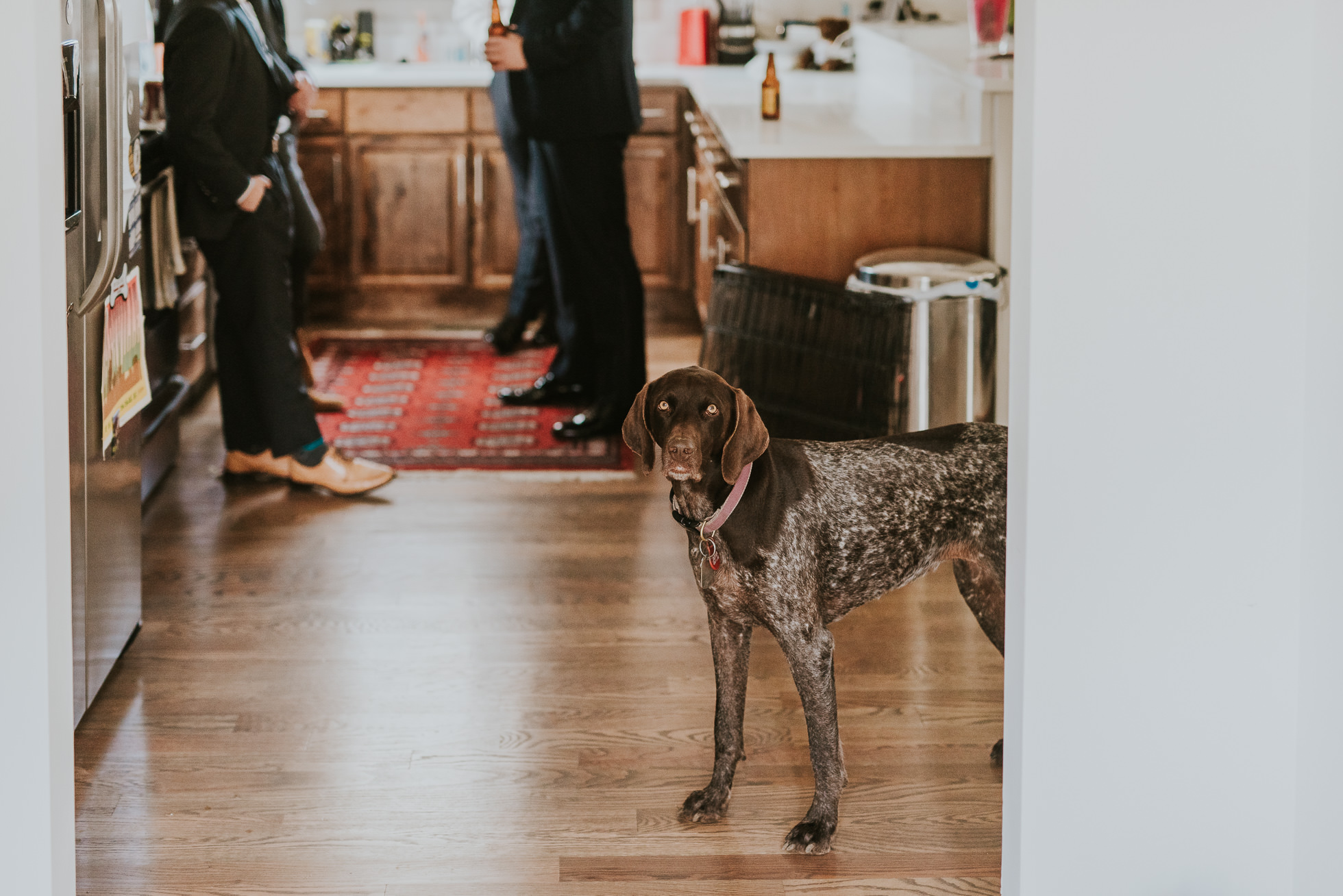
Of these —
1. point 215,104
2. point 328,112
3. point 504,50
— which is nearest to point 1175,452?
point 215,104

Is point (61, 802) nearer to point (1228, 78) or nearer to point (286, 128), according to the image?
point (1228, 78)

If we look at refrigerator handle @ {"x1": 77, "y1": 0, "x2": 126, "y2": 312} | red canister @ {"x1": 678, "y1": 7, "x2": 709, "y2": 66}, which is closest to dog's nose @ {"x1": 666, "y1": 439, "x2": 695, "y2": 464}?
refrigerator handle @ {"x1": 77, "y1": 0, "x2": 126, "y2": 312}

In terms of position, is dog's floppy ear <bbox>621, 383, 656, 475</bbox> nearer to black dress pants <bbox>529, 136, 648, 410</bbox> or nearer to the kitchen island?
the kitchen island

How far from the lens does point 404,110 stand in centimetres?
609

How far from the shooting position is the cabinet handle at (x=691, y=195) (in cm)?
569

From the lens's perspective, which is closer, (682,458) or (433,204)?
(682,458)

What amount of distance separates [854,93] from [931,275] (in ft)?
6.32

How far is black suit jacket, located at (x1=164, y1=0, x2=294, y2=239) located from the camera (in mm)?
3703

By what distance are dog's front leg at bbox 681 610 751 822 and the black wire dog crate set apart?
1.43 m

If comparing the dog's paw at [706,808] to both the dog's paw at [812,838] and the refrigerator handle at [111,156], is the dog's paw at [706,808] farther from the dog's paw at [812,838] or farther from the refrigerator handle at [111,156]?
the refrigerator handle at [111,156]

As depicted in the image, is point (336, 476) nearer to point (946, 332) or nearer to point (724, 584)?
point (946, 332)

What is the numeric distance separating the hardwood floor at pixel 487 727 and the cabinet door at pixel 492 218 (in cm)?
250

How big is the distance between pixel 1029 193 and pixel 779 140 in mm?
2527

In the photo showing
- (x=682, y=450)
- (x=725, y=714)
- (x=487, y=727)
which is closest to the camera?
(x=682, y=450)
